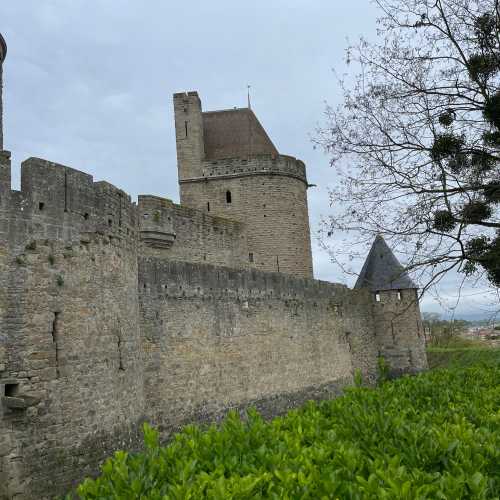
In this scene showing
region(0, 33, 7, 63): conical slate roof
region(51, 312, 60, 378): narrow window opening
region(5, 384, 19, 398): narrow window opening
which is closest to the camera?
region(5, 384, 19, 398): narrow window opening

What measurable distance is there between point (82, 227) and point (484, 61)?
20.1 feet

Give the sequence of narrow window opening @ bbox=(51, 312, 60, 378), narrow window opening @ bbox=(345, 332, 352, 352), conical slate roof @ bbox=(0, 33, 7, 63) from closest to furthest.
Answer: narrow window opening @ bbox=(51, 312, 60, 378), conical slate roof @ bbox=(0, 33, 7, 63), narrow window opening @ bbox=(345, 332, 352, 352)

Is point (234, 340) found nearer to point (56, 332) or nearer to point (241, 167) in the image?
point (56, 332)

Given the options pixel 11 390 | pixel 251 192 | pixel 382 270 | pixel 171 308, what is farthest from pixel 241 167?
pixel 11 390

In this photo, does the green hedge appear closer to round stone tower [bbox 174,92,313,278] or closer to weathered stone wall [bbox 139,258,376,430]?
weathered stone wall [bbox 139,258,376,430]

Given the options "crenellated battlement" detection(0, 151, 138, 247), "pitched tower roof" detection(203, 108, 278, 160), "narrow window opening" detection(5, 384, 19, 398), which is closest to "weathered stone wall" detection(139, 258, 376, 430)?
"crenellated battlement" detection(0, 151, 138, 247)

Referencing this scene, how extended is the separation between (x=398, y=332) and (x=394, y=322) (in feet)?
1.39

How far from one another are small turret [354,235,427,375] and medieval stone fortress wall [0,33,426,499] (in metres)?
0.05

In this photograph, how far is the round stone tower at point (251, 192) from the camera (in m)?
20.3

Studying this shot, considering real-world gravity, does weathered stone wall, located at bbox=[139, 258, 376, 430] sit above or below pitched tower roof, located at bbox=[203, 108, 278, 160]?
below

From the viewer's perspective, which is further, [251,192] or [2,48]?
[251,192]

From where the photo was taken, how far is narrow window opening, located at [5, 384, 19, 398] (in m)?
6.10

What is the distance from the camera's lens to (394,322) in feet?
71.6

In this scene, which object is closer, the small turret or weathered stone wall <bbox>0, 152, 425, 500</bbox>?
weathered stone wall <bbox>0, 152, 425, 500</bbox>
